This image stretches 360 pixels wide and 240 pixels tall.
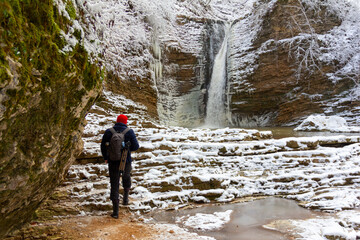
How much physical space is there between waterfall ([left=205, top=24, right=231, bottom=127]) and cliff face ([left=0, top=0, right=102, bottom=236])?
1454cm

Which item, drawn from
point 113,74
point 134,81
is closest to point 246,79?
point 134,81

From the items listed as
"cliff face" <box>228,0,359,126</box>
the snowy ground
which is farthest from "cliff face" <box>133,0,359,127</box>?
the snowy ground

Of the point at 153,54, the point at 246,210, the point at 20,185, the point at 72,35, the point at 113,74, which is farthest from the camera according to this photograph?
the point at 153,54

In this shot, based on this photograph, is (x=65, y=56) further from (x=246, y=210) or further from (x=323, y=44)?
(x=323, y=44)

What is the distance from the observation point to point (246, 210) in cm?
424

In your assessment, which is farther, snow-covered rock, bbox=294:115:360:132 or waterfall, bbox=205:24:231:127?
waterfall, bbox=205:24:231:127

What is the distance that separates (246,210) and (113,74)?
1041 cm

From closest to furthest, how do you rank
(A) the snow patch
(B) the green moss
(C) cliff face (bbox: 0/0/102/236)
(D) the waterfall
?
(C) cliff face (bbox: 0/0/102/236), (B) the green moss, (A) the snow patch, (D) the waterfall

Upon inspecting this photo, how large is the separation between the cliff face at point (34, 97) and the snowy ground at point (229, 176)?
1748mm

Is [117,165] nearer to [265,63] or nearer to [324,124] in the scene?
[324,124]

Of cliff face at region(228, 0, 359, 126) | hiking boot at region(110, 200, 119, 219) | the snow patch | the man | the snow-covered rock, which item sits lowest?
the snow patch

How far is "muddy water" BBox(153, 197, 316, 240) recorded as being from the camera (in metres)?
3.28

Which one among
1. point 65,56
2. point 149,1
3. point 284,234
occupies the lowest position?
point 284,234

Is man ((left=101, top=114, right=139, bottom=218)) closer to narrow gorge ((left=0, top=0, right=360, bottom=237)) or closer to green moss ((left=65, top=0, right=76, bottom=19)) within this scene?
narrow gorge ((left=0, top=0, right=360, bottom=237))
